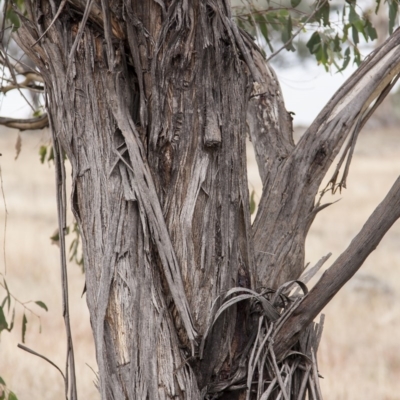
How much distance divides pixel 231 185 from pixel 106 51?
390 mm

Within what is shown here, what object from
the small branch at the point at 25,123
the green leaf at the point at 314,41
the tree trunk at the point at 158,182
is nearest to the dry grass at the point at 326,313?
the small branch at the point at 25,123

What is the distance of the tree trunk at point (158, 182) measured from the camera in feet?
4.18

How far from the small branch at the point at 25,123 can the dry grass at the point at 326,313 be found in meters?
0.50

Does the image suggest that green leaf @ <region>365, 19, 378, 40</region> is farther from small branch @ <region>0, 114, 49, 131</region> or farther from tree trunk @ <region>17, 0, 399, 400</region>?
small branch @ <region>0, 114, 49, 131</region>

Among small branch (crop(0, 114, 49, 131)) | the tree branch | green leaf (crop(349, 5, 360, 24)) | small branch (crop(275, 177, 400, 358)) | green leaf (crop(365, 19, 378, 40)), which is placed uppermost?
green leaf (crop(365, 19, 378, 40))

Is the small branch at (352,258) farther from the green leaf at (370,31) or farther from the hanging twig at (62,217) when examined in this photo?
the green leaf at (370,31)

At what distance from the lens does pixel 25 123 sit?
1.95m

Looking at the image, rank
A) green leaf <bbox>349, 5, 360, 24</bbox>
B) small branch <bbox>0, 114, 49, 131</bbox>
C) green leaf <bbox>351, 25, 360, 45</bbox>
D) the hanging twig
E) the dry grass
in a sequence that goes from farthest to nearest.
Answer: the dry grass → green leaf <bbox>351, 25, 360, 45</bbox> → green leaf <bbox>349, 5, 360, 24</bbox> → small branch <bbox>0, 114, 49, 131</bbox> → the hanging twig

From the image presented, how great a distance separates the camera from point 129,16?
135 cm

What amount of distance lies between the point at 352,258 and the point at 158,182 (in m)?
0.43

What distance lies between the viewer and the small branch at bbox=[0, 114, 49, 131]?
1.85 meters

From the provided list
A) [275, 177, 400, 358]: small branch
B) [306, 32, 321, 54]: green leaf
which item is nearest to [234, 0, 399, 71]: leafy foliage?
[306, 32, 321, 54]: green leaf

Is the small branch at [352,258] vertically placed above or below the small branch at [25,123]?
below

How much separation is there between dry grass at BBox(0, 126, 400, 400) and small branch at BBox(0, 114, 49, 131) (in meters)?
0.50
